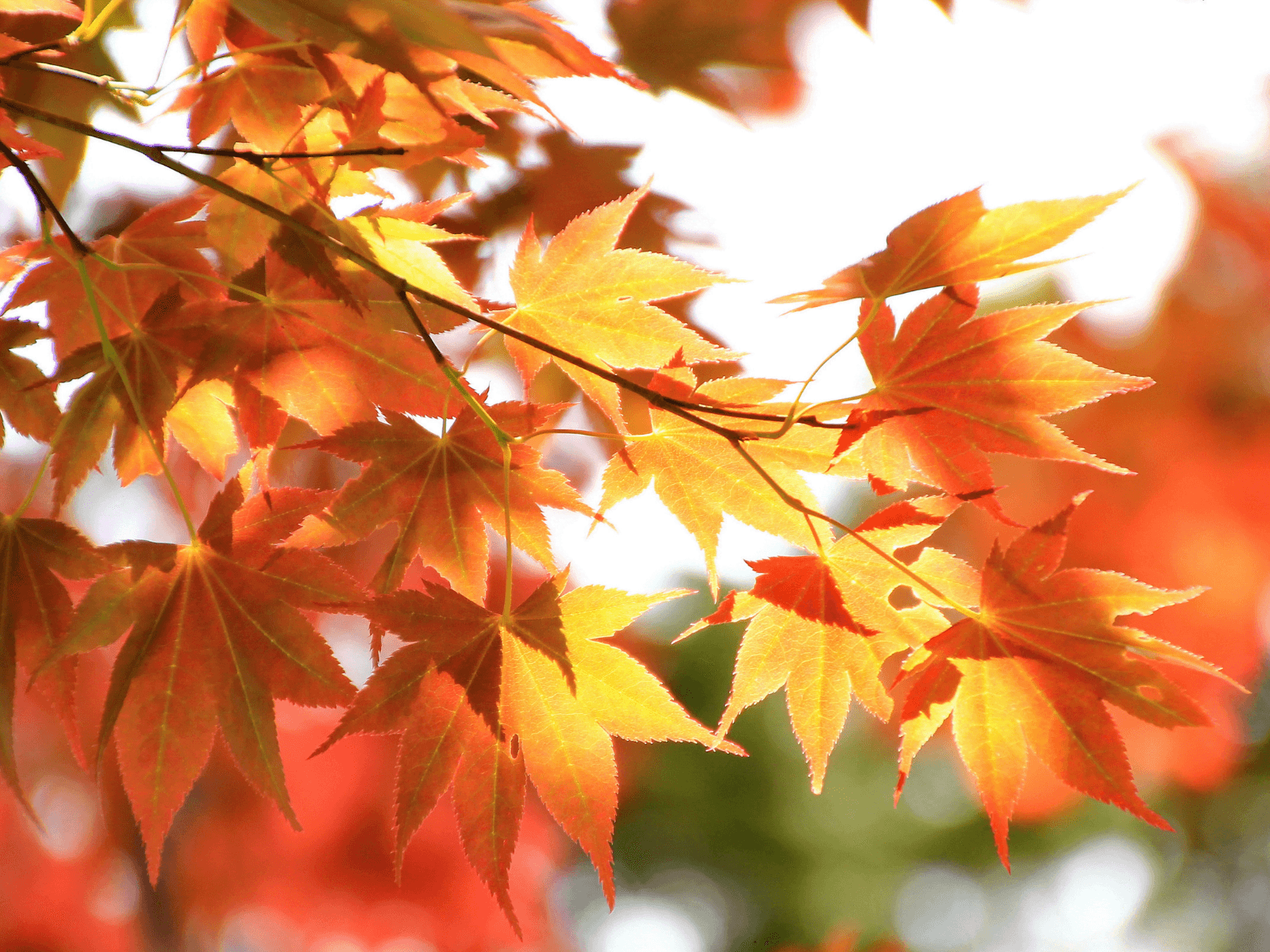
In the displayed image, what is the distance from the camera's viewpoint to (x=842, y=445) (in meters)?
0.53

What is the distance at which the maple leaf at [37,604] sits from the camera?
2.04ft

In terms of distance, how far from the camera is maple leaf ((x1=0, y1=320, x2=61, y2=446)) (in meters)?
0.64

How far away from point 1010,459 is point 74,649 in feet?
15.7

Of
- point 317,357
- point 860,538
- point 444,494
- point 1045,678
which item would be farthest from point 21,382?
point 1045,678

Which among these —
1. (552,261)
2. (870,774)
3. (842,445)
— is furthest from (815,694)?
(870,774)

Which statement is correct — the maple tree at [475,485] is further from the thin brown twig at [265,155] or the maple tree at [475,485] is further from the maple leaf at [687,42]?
the maple leaf at [687,42]

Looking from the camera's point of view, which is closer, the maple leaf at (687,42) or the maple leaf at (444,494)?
the maple leaf at (444,494)

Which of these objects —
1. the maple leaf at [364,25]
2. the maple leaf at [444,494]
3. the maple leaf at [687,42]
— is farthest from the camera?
the maple leaf at [687,42]

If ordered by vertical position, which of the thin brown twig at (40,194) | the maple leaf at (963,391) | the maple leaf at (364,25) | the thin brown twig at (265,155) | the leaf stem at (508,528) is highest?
the maple leaf at (364,25)

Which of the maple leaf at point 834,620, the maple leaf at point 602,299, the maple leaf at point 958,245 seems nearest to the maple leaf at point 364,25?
the maple leaf at point 602,299

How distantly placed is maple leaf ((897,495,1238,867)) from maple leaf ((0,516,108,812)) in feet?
1.92

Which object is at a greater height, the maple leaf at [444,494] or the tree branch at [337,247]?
the tree branch at [337,247]

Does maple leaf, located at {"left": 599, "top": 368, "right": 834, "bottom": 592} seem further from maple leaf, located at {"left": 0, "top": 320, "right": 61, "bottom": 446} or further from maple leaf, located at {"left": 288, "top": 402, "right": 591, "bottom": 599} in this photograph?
maple leaf, located at {"left": 0, "top": 320, "right": 61, "bottom": 446}

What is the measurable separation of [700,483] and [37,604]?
19.1 inches
